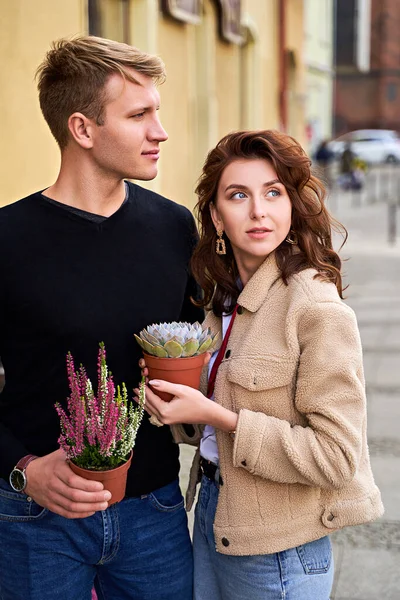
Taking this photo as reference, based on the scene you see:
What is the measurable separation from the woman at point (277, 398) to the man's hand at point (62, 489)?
0.22m

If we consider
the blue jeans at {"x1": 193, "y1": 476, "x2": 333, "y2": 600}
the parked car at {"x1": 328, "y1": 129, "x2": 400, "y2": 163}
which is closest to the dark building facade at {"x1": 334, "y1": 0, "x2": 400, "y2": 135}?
the parked car at {"x1": 328, "y1": 129, "x2": 400, "y2": 163}

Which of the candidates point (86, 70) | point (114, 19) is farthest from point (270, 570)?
point (114, 19)

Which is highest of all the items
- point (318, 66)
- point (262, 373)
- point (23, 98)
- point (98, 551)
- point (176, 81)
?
point (318, 66)

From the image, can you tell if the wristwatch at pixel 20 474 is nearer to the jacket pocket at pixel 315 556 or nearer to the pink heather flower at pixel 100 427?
the pink heather flower at pixel 100 427

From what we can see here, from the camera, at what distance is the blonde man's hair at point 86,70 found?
205 cm

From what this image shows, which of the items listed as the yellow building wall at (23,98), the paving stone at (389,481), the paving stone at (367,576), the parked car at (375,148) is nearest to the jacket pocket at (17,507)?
the paving stone at (367,576)

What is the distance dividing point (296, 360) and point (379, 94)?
4693cm

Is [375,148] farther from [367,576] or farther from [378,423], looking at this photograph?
[367,576]

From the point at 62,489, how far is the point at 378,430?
384 cm

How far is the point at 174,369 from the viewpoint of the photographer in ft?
6.02

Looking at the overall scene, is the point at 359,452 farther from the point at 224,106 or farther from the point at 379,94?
the point at 379,94

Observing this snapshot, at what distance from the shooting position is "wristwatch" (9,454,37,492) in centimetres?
200

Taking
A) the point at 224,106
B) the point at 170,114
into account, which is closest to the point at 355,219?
the point at 224,106

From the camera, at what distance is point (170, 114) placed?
8.65 meters
